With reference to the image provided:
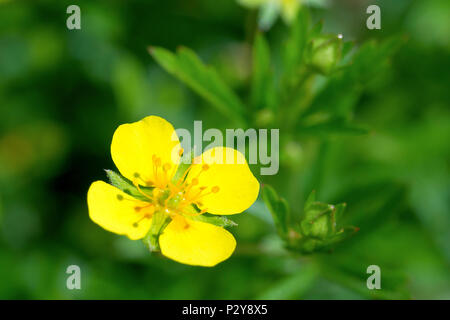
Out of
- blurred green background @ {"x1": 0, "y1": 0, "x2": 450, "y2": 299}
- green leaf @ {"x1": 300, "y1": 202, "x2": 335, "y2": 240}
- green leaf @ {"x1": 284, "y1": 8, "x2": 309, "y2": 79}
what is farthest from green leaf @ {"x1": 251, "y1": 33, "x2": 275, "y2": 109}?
green leaf @ {"x1": 300, "y1": 202, "x2": 335, "y2": 240}

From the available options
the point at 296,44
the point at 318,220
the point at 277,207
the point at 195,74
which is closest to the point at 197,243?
the point at 277,207

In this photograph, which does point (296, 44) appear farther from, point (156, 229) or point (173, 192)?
point (156, 229)

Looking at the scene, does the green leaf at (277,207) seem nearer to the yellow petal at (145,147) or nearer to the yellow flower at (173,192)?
the yellow flower at (173,192)

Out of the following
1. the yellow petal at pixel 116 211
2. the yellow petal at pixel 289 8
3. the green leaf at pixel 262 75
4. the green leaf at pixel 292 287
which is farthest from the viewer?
the yellow petal at pixel 289 8

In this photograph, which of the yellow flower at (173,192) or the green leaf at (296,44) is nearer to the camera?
the yellow flower at (173,192)

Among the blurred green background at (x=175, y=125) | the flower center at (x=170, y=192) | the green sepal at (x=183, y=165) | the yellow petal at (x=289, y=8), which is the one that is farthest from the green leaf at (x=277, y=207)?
the yellow petal at (x=289, y=8)

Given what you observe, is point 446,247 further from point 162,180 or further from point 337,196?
point 162,180
